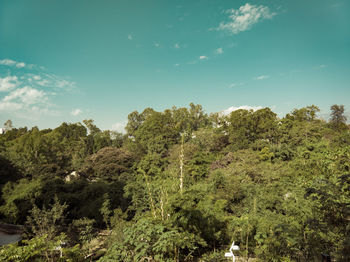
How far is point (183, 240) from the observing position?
123 inches

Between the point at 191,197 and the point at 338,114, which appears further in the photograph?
the point at 338,114

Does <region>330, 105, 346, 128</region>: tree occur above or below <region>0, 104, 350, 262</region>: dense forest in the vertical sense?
above

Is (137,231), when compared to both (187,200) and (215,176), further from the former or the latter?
(215,176)

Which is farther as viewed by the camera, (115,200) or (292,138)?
(292,138)

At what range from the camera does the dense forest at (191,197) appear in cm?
273

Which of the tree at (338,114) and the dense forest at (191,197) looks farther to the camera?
the tree at (338,114)

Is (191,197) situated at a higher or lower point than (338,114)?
lower

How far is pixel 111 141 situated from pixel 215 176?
28703 millimetres

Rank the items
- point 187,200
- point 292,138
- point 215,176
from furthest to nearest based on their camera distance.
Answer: point 292,138 → point 215,176 → point 187,200

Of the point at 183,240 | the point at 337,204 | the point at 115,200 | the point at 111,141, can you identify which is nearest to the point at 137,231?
the point at 183,240

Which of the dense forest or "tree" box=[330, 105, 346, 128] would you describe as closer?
the dense forest

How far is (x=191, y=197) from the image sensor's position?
174 inches

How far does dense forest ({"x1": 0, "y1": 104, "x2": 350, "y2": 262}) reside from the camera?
2731 millimetres

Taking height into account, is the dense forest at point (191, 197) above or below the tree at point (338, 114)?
below
